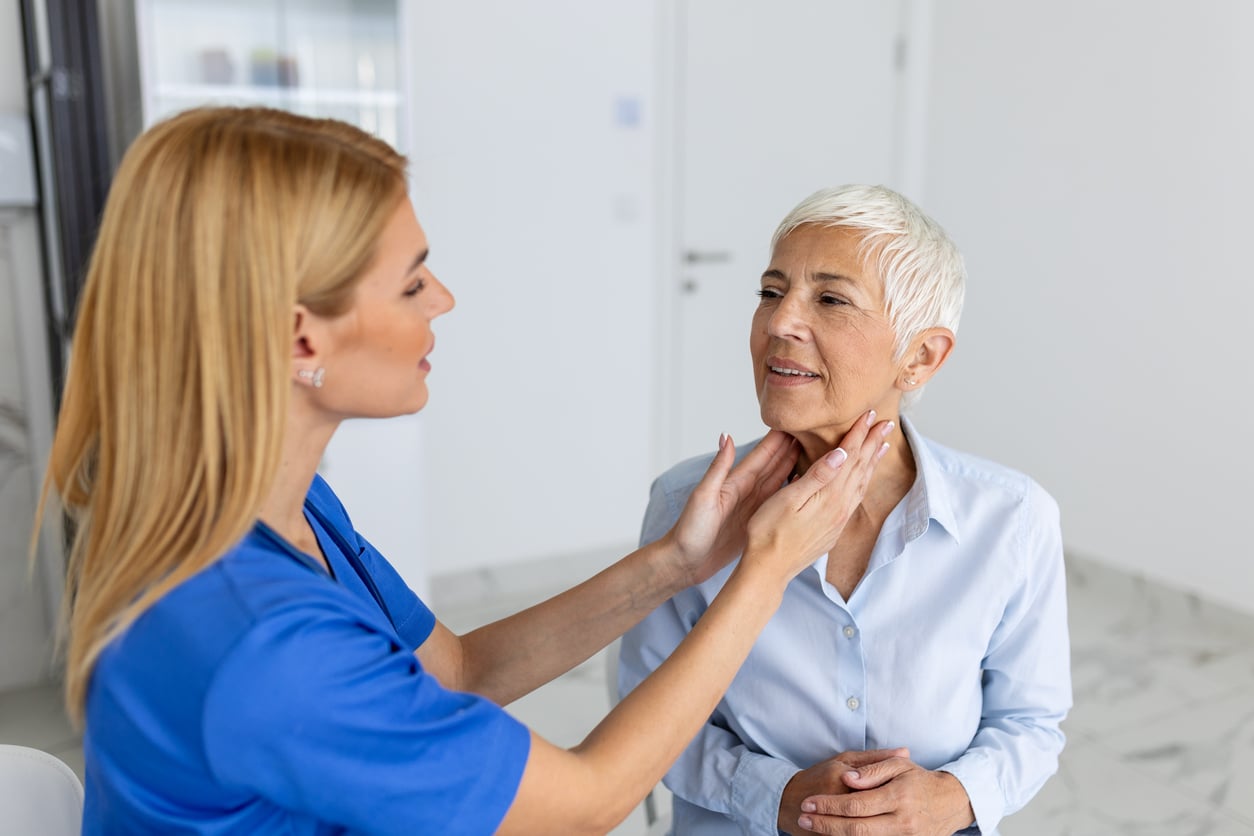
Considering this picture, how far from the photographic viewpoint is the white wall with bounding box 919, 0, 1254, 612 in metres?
3.28

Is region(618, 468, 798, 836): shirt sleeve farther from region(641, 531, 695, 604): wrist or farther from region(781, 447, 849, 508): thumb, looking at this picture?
region(781, 447, 849, 508): thumb

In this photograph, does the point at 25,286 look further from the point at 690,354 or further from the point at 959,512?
the point at 959,512

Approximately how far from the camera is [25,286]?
288 centimetres

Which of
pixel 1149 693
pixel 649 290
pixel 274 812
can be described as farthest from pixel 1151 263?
pixel 274 812

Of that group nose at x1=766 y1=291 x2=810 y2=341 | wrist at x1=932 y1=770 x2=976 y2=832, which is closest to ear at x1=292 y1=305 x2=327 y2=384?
nose at x1=766 y1=291 x2=810 y2=341

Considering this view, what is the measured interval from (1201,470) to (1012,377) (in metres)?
0.82

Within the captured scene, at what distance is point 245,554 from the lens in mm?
918

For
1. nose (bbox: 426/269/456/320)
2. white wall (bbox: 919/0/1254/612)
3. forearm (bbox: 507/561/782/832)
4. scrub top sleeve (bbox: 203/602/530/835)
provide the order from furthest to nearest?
1. white wall (bbox: 919/0/1254/612)
2. nose (bbox: 426/269/456/320)
3. forearm (bbox: 507/561/782/832)
4. scrub top sleeve (bbox: 203/602/530/835)

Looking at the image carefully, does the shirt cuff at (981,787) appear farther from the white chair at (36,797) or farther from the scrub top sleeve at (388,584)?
the white chair at (36,797)

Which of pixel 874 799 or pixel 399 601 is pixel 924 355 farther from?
pixel 399 601

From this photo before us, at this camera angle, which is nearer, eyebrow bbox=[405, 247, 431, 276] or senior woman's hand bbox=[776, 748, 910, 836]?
eyebrow bbox=[405, 247, 431, 276]

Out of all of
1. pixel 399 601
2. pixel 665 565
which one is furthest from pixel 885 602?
pixel 399 601

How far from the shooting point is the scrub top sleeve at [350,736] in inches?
32.9

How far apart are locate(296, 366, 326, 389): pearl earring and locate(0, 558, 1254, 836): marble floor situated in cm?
175
